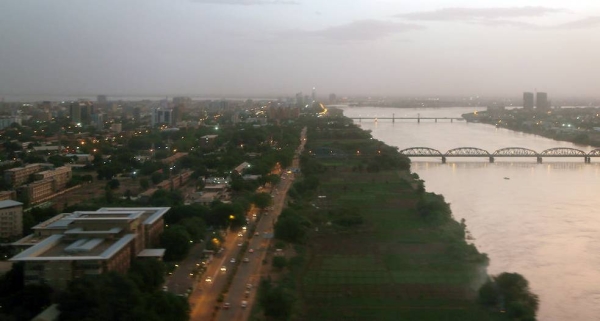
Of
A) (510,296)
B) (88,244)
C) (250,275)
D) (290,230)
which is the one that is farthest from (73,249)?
(510,296)

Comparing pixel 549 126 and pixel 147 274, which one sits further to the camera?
pixel 549 126

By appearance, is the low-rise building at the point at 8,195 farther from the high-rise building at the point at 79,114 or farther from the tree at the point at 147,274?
the high-rise building at the point at 79,114

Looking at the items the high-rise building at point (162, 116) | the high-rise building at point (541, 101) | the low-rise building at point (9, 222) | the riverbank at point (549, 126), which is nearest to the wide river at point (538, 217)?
the low-rise building at point (9, 222)

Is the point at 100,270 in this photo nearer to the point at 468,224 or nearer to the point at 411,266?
the point at 411,266

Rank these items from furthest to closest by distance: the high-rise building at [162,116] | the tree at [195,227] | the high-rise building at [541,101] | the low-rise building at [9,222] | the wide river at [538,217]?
the high-rise building at [541,101] < the high-rise building at [162,116] < the low-rise building at [9,222] < the tree at [195,227] < the wide river at [538,217]

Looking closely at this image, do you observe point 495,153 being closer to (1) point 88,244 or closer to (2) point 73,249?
(1) point 88,244

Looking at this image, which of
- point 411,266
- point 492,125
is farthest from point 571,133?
point 411,266
